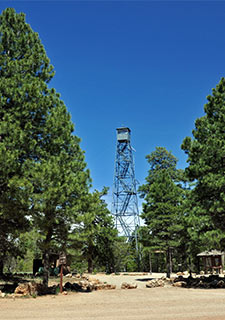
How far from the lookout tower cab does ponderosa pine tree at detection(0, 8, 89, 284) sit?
19.2 meters

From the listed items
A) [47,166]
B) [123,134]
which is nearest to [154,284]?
[47,166]

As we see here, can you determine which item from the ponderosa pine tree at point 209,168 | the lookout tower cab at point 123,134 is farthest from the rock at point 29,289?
the lookout tower cab at point 123,134

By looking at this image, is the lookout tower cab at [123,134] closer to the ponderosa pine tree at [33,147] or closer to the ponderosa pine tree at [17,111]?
the ponderosa pine tree at [33,147]

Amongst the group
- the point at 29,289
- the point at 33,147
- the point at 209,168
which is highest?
the point at 33,147

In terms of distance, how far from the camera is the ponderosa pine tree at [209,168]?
14.6 metres

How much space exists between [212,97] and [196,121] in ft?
4.94

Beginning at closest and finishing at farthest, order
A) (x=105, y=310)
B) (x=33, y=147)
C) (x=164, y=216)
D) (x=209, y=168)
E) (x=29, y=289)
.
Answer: (x=105, y=310) < (x=29, y=289) < (x=33, y=147) < (x=209, y=168) < (x=164, y=216)

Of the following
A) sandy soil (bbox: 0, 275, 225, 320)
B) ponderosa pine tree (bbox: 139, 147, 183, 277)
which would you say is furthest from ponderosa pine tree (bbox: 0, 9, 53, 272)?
ponderosa pine tree (bbox: 139, 147, 183, 277)

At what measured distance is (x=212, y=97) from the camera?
16297 millimetres

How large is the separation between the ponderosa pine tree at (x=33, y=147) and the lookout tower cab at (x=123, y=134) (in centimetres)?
1916

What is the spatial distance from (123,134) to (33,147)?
2213 cm

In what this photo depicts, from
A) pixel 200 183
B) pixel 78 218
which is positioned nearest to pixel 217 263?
pixel 200 183

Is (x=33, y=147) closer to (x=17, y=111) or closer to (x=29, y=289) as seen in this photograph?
(x=17, y=111)

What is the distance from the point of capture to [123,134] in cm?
3378
